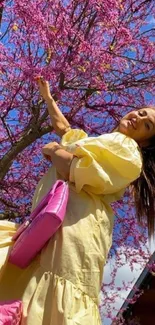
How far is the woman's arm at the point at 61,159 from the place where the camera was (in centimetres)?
248

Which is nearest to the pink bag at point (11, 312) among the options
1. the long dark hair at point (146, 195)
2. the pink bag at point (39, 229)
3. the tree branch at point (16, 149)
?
the pink bag at point (39, 229)

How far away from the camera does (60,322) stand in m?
2.12

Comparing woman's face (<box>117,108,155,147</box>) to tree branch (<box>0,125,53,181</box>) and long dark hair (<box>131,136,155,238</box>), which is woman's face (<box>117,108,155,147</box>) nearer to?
long dark hair (<box>131,136,155,238</box>)

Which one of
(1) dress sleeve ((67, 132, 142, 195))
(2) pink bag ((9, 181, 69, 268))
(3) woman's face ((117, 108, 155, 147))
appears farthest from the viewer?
(3) woman's face ((117, 108, 155, 147))

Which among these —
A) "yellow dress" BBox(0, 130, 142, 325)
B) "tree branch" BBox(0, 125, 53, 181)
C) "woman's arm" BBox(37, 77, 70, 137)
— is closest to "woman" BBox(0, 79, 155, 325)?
"yellow dress" BBox(0, 130, 142, 325)

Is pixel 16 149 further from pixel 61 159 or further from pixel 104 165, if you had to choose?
pixel 104 165

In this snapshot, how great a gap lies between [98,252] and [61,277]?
209 mm

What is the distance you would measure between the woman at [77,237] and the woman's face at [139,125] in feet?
0.07

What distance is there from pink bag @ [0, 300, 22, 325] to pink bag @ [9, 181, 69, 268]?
6.9 inches

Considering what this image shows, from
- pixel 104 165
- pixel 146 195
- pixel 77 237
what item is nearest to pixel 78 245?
pixel 77 237

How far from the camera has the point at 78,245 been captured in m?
2.31

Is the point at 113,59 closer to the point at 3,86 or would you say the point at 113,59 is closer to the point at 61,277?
the point at 3,86

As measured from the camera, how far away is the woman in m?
2.18

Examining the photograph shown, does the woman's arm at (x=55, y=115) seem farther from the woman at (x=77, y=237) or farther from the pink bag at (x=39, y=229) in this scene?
the pink bag at (x=39, y=229)
